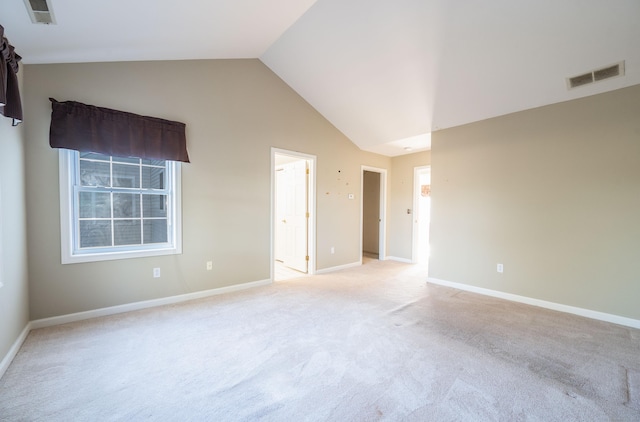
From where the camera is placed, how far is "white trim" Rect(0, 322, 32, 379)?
194 cm

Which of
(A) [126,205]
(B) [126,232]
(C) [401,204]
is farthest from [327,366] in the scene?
(C) [401,204]

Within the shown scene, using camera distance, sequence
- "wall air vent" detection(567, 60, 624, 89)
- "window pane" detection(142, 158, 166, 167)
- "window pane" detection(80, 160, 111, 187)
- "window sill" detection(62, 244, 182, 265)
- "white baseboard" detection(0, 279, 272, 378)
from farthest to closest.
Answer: "window pane" detection(142, 158, 166, 167), "window pane" detection(80, 160, 111, 187), "window sill" detection(62, 244, 182, 265), "wall air vent" detection(567, 60, 624, 89), "white baseboard" detection(0, 279, 272, 378)

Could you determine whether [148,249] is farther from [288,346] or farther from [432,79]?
[432,79]

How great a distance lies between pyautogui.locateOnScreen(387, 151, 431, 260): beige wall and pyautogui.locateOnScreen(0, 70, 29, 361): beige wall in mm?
5794

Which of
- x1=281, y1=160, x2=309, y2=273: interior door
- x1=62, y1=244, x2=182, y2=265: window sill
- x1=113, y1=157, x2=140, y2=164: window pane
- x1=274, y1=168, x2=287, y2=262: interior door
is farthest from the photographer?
Result: x1=274, y1=168, x2=287, y2=262: interior door

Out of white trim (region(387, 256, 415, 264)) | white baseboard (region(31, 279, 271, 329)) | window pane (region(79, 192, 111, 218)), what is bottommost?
white trim (region(387, 256, 415, 264))

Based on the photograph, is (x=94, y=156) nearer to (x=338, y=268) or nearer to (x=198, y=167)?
(x=198, y=167)

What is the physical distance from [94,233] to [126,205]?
0.42m

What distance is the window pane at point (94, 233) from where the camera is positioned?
9.43 feet

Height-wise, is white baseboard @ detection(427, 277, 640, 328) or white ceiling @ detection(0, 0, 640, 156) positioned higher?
white ceiling @ detection(0, 0, 640, 156)

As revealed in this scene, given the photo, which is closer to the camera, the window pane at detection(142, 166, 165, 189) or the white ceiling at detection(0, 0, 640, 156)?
the white ceiling at detection(0, 0, 640, 156)

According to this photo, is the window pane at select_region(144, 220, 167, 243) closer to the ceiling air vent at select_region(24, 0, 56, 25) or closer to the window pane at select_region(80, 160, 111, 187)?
the window pane at select_region(80, 160, 111, 187)

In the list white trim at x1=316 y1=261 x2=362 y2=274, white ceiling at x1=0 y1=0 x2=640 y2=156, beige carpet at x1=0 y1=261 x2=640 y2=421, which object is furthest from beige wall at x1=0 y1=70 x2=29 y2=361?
white trim at x1=316 y1=261 x2=362 y2=274

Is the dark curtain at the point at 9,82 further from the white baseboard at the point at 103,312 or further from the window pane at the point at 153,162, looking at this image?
the white baseboard at the point at 103,312
